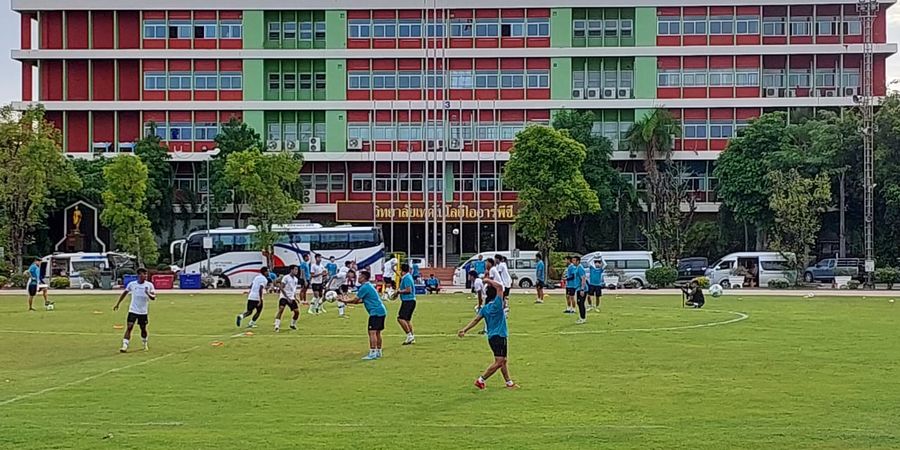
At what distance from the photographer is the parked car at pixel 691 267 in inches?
2635

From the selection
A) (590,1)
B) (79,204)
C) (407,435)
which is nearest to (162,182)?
(79,204)

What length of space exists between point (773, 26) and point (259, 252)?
40075mm

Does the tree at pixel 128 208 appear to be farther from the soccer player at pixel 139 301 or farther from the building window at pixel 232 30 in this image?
the soccer player at pixel 139 301

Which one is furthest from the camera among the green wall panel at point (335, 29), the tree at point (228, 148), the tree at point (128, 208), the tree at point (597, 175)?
the green wall panel at point (335, 29)

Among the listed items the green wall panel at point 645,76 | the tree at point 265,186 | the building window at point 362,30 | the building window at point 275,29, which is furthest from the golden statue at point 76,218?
the green wall panel at point 645,76

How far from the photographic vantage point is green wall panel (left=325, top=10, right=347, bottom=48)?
78875mm

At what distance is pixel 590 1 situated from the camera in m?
78.3

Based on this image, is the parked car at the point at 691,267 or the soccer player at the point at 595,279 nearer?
the soccer player at the point at 595,279

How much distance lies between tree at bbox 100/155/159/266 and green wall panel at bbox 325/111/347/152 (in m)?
15.5

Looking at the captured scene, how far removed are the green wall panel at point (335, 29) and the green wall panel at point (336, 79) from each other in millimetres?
1307

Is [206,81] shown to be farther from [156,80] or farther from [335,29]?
[335,29]

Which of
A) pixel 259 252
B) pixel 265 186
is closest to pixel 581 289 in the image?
pixel 259 252

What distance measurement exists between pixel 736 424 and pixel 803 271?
170 feet

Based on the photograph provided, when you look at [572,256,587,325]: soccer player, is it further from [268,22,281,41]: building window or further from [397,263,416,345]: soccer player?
[268,22,281,41]: building window
